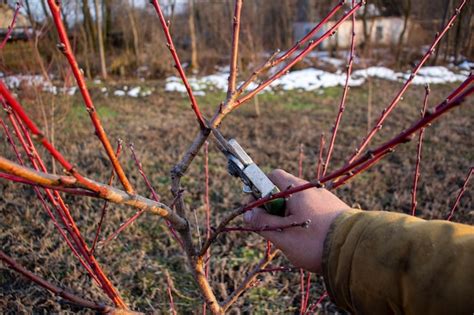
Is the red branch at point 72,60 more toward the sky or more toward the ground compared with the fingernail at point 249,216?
Result: more toward the sky

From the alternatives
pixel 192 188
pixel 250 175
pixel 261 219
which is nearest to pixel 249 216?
pixel 261 219

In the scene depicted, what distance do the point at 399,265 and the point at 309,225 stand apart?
23 cm

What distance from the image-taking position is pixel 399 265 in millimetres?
826

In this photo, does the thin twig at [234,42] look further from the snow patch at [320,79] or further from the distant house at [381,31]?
the distant house at [381,31]

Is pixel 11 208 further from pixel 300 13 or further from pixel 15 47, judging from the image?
pixel 300 13

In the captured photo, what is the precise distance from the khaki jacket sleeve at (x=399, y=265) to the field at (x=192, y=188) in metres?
0.29

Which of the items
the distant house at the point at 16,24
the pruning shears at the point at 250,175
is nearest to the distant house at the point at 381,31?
the distant house at the point at 16,24

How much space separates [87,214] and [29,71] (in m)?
2.54

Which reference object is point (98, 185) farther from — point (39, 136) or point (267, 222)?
point (267, 222)

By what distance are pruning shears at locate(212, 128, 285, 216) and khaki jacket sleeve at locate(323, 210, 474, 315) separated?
17 centimetres

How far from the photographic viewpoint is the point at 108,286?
3.61ft

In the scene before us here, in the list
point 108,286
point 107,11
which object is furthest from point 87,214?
point 107,11

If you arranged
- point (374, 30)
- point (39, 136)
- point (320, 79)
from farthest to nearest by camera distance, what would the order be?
1. point (374, 30)
2. point (320, 79)
3. point (39, 136)

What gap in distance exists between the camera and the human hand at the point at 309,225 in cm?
98
